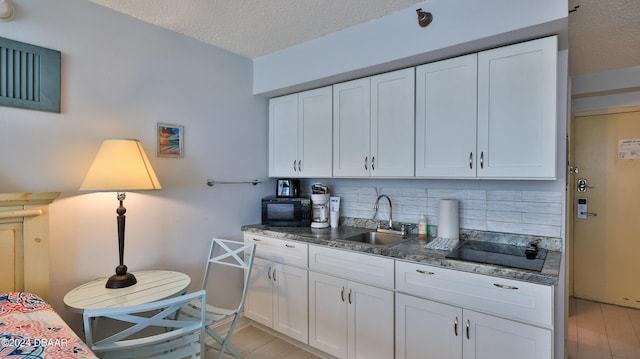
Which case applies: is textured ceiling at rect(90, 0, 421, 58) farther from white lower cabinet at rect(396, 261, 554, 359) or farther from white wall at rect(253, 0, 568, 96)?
white lower cabinet at rect(396, 261, 554, 359)

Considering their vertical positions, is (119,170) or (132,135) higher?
(132,135)

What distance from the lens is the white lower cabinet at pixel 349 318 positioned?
6.68 ft

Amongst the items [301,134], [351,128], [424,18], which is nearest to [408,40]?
[424,18]

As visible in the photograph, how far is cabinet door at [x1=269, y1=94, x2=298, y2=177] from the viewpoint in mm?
2934

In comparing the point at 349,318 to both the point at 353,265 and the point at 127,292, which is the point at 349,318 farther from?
the point at 127,292

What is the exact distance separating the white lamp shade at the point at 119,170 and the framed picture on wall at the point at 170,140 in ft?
1.32

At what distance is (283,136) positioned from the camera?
301 cm

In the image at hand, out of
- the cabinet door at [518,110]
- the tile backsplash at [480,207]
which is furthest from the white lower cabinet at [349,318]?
the cabinet door at [518,110]

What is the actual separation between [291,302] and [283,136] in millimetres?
1455

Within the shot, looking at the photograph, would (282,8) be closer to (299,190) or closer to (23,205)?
(299,190)

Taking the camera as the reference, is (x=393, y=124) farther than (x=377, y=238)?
No

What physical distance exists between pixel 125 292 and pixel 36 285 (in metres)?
0.44

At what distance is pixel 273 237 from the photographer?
8.70 feet

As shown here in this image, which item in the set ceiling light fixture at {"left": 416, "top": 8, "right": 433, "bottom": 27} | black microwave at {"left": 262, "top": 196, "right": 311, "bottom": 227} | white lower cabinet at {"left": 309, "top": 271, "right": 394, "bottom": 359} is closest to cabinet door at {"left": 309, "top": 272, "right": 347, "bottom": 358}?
white lower cabinet at {"left": 309, "top": 271, "right": 394, "bottom": 359}
